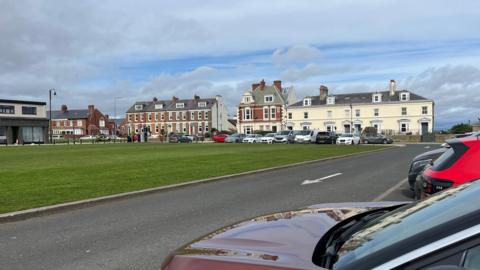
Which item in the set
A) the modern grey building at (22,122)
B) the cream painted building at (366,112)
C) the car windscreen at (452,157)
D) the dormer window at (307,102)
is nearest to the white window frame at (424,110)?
the cream painted building at (366,112)

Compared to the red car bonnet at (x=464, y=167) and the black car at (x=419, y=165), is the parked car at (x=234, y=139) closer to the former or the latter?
the black car at (x=419, y=165)

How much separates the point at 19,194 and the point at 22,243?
4.86m

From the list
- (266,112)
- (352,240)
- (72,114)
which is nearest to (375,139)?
(266,112)

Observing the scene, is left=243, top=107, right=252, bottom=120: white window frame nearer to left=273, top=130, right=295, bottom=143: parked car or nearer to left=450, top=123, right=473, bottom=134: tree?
left=273, top=130, right=295, bottom=143: parked car

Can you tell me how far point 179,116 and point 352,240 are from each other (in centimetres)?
11327

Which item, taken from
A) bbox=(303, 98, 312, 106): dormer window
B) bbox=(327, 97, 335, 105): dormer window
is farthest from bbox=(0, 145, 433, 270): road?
bbox=(303, 98, 312, 106): dormer window

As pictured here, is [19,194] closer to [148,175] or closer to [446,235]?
[148,175]

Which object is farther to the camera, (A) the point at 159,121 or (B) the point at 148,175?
(A) the point at 159,121

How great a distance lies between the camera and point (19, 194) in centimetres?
1145

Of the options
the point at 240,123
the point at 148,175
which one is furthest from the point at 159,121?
the point at 148,175

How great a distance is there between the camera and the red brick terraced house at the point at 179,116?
112 metres

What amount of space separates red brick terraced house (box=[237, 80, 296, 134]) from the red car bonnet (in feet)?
294

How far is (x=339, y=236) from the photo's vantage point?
2.90m

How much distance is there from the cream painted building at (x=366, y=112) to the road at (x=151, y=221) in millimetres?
72444
